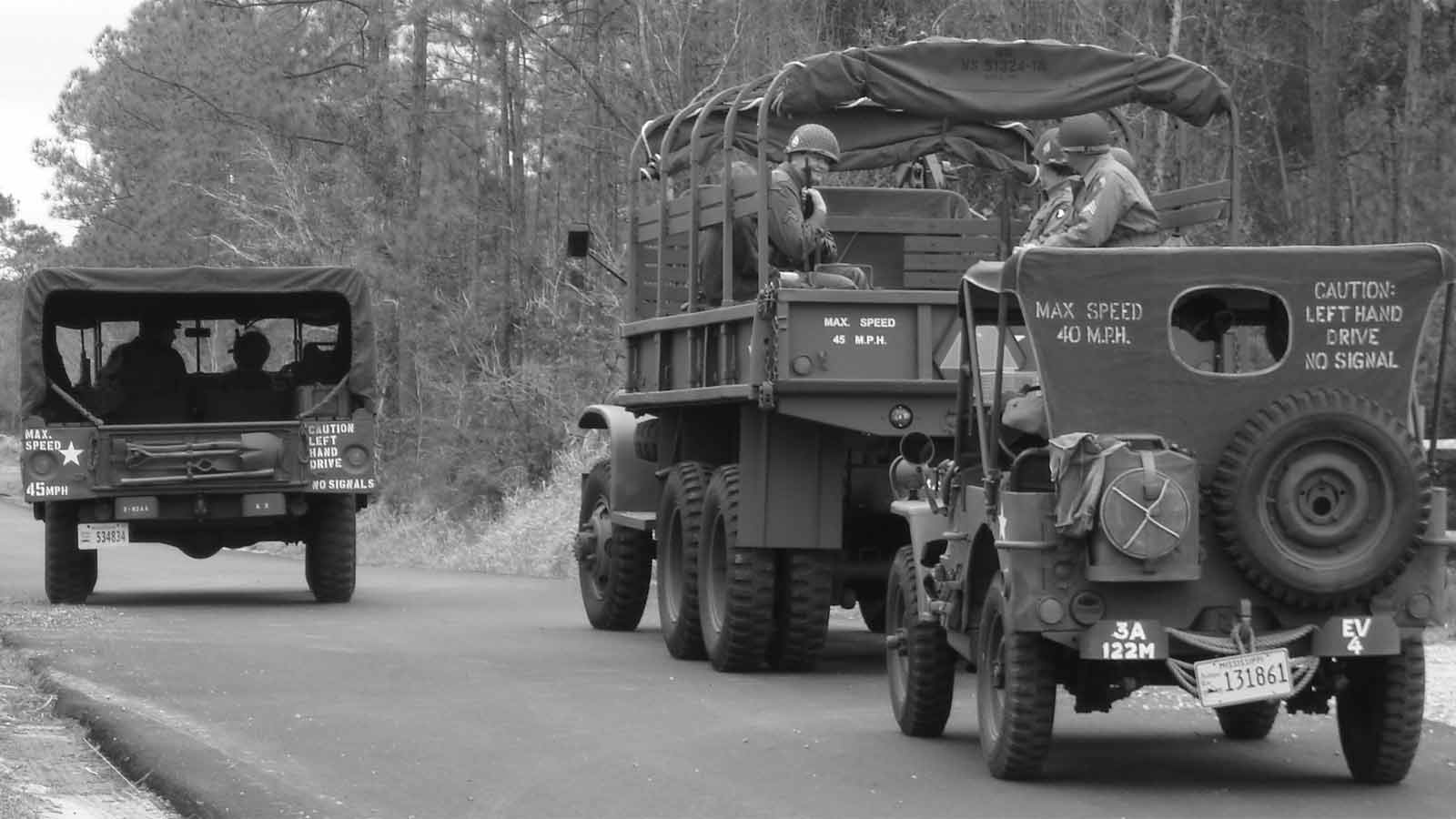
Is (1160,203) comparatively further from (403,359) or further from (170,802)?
(403,359)

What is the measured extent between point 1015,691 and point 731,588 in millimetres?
4610

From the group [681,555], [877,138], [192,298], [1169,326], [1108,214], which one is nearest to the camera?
[1169,326]

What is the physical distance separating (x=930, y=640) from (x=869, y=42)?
723 inches

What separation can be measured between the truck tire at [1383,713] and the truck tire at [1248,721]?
48.3 inches

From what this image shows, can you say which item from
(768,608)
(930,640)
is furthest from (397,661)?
(930,640)

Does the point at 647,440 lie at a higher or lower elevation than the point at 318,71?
lower

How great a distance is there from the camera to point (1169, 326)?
8930mm

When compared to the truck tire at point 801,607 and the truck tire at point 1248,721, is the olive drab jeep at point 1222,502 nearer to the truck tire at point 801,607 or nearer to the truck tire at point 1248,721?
the truck tire at point 1248,721

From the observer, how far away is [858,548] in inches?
552

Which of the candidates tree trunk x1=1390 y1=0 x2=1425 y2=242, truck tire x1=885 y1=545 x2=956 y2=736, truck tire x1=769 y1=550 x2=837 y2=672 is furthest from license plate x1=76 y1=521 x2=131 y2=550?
tree trunk x1=1390 y1=0 x2=1425 y2=242

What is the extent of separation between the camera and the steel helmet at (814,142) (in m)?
14.1

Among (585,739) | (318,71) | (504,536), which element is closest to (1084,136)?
(585,739)

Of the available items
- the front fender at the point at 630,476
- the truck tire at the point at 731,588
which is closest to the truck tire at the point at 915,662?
the truck tire at the point at 731,588

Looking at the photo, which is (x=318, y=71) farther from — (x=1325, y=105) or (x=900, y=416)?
(x=900, y=416)
